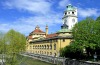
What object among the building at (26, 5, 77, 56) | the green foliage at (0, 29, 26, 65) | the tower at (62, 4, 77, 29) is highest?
the tower at (62, 4, 77, 29)

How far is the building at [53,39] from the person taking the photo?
7606 cm

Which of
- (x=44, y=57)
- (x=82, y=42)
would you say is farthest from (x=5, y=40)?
(x=44, y=57)

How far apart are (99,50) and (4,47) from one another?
23.3 meters

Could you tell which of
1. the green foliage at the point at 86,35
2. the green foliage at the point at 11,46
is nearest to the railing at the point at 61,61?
the green foliage at the point at 86,35

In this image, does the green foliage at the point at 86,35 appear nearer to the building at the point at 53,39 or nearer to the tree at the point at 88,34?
the tree at the point at 88,34

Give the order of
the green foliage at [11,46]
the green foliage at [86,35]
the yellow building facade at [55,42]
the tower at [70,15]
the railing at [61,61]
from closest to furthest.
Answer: the green foliage at [11,46] < the railing at [61,61] < the green foliage at [86,35] < the yellow building facade at [55,42] < the tower at [70,15]

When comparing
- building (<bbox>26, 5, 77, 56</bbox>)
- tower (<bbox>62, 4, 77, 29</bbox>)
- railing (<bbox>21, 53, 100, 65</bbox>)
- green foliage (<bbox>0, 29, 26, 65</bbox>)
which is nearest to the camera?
green foliage (<bbox>0, 29, 26, 65</bbox>)

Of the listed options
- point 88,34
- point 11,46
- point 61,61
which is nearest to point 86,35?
point 88,34

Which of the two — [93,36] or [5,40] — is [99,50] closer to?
[93,36]

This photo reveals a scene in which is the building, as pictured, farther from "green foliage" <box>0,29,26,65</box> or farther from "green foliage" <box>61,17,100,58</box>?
"green foliage" <box>0,29,26,65</box>

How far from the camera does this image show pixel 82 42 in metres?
47.2

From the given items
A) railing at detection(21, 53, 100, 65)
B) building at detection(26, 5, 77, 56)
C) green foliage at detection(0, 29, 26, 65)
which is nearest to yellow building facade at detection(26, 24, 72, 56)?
building at detection(26, 5, 77, 56)

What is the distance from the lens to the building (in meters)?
76.1

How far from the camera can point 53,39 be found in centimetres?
8094
